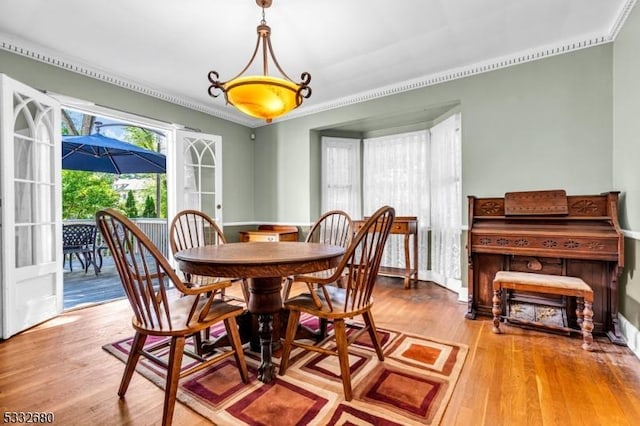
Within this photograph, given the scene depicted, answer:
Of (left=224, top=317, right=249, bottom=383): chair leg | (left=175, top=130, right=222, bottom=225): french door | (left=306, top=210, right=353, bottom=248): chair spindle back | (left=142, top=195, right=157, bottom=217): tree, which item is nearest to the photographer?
(left=224, top=317, right=249, bottom=383): chair leg

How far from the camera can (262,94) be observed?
6.19 ft

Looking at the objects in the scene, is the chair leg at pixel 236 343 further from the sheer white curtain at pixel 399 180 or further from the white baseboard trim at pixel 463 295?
the sheer white curtain at pixel 399 180

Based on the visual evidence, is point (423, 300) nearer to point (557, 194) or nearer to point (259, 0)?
point (557, 194)

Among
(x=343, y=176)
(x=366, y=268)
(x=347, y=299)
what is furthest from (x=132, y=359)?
(x=343, y=176)

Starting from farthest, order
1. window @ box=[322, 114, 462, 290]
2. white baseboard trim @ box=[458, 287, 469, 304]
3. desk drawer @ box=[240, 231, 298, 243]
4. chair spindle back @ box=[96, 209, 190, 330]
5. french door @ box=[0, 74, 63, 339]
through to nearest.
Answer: desk drawer @ box=[240, 231, 298, 243] < window @ box=[322, 114, 462, 290] < white baseboard trim @ box=[458, 287, 469, 304] < french door @ box=[0, 74, 63, 339] < chair spindle back @ box=[96, 209, 190, 330]

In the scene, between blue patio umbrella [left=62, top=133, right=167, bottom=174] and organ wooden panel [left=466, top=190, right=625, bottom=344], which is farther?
blue patio umbrella [left=62, top=133, right=167, bottom=174]

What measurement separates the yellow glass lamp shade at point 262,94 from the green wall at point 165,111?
7.09ft

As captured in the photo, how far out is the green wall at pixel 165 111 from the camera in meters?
2.77

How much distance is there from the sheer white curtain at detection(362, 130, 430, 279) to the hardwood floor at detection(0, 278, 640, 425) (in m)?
1.85

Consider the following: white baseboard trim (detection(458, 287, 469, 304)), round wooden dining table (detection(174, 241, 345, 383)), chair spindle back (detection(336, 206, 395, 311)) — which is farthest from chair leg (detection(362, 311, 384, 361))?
white baseboard trim (detection(458, 287, 469, 304))

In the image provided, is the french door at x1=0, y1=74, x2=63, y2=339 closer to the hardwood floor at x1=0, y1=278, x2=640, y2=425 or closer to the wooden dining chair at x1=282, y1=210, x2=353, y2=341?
the hardwood floor at x1=0, y1=278, x2=640, y2=425

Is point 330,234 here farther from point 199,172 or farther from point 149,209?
point 149,209

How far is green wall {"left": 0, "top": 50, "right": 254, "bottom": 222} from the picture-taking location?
2766 mm

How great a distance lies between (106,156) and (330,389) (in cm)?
593
